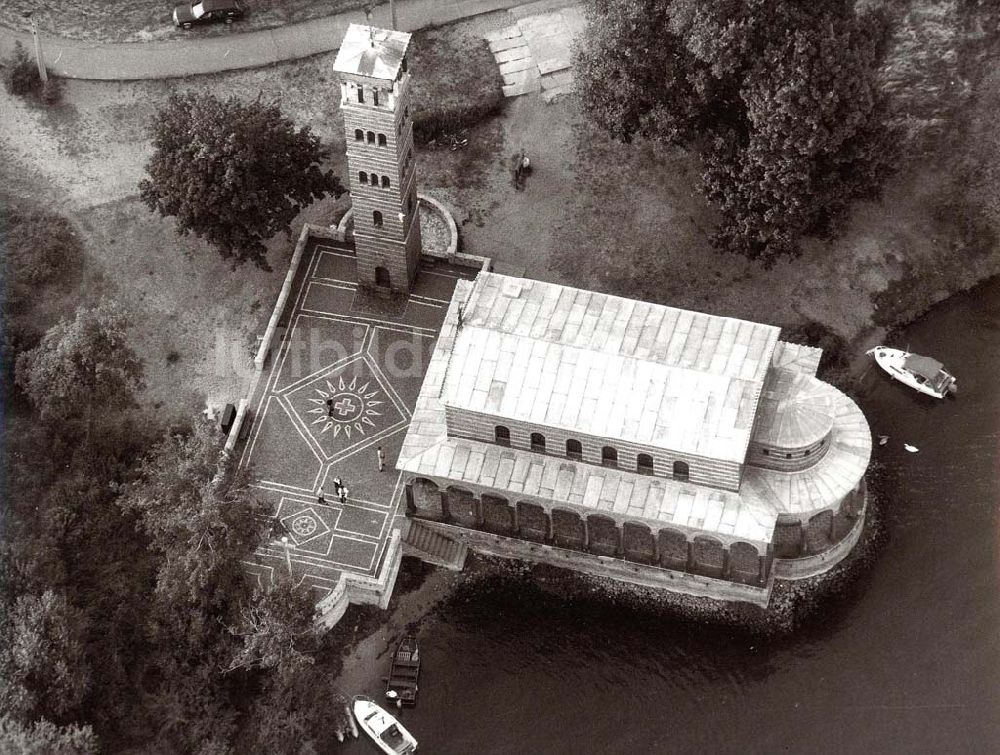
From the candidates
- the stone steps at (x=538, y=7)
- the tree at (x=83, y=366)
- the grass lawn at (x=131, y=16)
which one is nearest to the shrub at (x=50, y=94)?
the grass lawn at (x=131, y=16)

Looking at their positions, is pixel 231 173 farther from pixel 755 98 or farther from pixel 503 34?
pixel 755 98

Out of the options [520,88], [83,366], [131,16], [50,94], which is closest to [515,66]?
[520,88]

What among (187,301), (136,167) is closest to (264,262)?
(187,301)

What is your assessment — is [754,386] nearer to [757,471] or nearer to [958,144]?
[757,471]

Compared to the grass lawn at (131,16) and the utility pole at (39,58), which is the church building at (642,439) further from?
the utility pole at (39,58)

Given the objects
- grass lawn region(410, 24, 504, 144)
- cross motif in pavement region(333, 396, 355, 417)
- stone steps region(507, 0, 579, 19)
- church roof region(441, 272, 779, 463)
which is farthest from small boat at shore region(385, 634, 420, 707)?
stone steps region(507, 0, 579, 19)

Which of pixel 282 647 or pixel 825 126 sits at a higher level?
pixel 825 126
